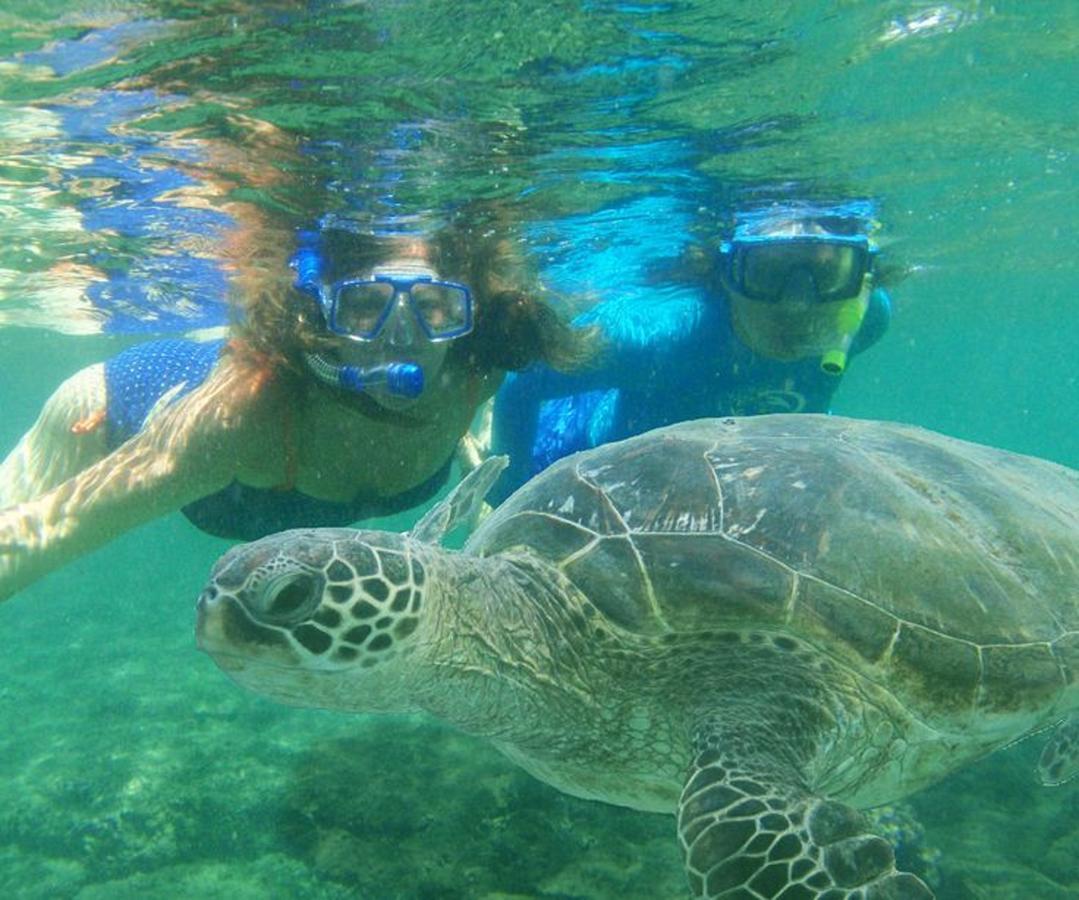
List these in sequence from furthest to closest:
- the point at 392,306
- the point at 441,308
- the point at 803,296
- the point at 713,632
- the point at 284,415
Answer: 1. the point at 803,296
2. the point at 441,308
3. the point at 392,306
4. the point at 284,415
5. the point at 713,632

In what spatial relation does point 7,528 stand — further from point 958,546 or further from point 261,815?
point 958,546

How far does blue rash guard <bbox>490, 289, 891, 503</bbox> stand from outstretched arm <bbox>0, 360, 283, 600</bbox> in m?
3.42

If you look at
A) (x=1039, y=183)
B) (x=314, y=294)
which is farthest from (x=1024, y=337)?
(x=314, y=294)

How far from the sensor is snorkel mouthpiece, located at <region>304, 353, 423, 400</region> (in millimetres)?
4438

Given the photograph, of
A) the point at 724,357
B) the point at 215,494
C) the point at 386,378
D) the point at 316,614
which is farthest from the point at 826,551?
the point at 724,357

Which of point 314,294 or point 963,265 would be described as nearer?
point 314,294

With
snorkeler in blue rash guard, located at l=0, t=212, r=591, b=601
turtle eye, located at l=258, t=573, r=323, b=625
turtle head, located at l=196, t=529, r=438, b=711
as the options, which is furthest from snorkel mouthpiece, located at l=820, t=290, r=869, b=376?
turtle eye, located at l=258, t=573, r=323, b=625

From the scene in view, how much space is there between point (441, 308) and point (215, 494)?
1.86 metres

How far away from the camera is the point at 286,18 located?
460 cm

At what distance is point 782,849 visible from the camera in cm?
211

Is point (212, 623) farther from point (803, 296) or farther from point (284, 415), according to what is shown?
point (803, 296)

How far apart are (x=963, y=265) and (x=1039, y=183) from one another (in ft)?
24.0

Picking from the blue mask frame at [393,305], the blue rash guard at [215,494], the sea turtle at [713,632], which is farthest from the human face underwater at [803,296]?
the sea turtle at [713,632]

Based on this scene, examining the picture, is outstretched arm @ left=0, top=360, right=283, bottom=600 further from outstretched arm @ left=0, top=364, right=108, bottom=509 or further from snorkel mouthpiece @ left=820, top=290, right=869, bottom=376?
snorkel mouthpiece @ left=820, top=290, right=869, bottom=376
